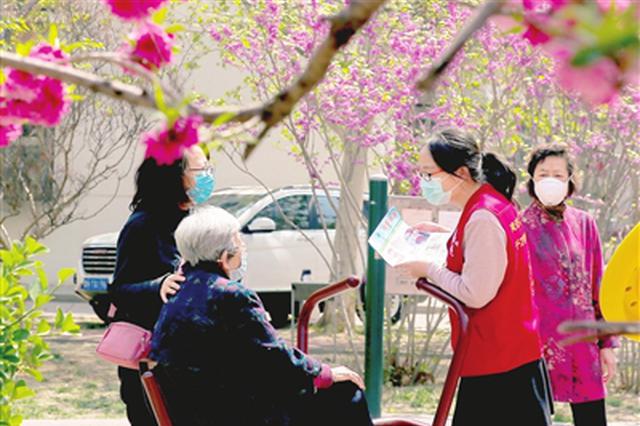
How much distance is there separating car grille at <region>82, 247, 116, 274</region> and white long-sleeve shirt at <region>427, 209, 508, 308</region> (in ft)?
30.2

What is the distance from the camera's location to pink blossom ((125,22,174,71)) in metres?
2.31

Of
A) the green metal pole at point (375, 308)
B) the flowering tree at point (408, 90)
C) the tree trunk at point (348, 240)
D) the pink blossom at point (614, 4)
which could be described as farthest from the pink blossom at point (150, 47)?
the tree trunk at point (348, 240)

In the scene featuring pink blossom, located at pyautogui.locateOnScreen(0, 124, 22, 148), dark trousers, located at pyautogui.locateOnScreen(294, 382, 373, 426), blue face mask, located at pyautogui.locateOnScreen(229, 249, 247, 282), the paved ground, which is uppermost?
pink blossom, located at pyautogui.locateOnScreen(0, 124, 22, 148)

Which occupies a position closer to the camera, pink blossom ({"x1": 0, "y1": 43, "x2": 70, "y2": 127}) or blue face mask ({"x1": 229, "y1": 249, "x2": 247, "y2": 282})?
pink blossom ({"x1": 0, "y1": 43, "x2": 70, "y2": 127})

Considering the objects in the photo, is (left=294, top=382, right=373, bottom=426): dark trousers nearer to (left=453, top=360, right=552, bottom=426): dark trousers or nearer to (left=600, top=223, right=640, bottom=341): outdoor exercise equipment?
(left=453, top=360, right=552, bottom=426): dark trousers

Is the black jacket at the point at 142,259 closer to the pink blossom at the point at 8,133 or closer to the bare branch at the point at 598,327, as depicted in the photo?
the pink blossom at the point at 8,133

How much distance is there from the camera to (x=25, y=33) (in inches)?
376

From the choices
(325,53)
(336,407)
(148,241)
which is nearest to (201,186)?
(148,241)

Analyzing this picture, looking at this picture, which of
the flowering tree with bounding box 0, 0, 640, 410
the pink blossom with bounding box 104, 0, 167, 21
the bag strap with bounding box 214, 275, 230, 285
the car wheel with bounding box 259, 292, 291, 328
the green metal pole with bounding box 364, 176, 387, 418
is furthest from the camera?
the car wheel with bounding box 259, 292, 291, 328

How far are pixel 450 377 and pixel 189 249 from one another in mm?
937

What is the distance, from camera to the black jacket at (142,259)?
4.68 m

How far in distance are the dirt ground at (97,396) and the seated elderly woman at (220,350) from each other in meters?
3.82

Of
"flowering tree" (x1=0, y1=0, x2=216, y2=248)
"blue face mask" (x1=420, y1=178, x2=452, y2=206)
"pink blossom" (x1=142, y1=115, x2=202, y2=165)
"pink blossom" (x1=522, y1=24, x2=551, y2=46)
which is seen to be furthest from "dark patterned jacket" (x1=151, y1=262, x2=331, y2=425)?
"flowering tree" (x1=0, y1=0, x2=216, y2=248)

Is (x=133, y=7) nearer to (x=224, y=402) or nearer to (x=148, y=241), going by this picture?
(x=224, y=402)
